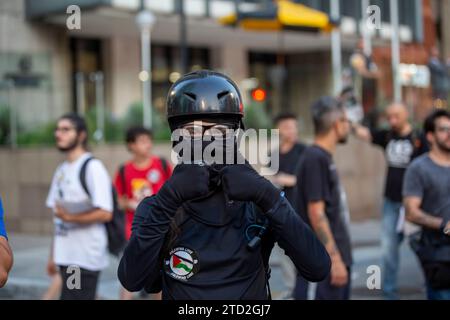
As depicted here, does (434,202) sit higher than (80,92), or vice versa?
(80,92)

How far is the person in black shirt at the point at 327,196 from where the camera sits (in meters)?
5.08

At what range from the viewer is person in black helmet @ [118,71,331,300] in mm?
2588

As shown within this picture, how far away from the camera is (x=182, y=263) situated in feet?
8.68

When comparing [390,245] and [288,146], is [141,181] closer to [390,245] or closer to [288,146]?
[288,146]

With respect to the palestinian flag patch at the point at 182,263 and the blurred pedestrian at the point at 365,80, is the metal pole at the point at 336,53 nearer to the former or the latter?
the blurred pedestrian at the point at 365,80

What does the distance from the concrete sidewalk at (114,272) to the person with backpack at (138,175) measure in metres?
1.54

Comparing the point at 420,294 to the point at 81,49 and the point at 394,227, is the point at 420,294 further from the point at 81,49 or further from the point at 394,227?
the point at 81,49

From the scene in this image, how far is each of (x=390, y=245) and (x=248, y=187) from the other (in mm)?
5726

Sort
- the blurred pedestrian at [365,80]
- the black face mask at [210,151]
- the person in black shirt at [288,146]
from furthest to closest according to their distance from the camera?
the blurred pedestrian at [365,80]
the person in black shirt at [288,146]
the black face mask at [210,151]

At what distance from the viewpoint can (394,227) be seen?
7.96 metres

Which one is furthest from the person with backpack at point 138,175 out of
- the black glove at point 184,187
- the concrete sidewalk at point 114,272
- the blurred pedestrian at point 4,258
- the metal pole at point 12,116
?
the metal pole at point 12,116

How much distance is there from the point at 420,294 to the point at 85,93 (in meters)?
11.0

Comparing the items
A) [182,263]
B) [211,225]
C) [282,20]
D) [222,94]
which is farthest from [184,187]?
[282,20]

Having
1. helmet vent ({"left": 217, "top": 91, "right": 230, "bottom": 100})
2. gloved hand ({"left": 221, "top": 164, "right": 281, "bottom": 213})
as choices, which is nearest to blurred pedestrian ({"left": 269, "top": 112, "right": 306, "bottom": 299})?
helmet vent ({"left": 217, "top": 91, "right": 230, "bottom": 100})
